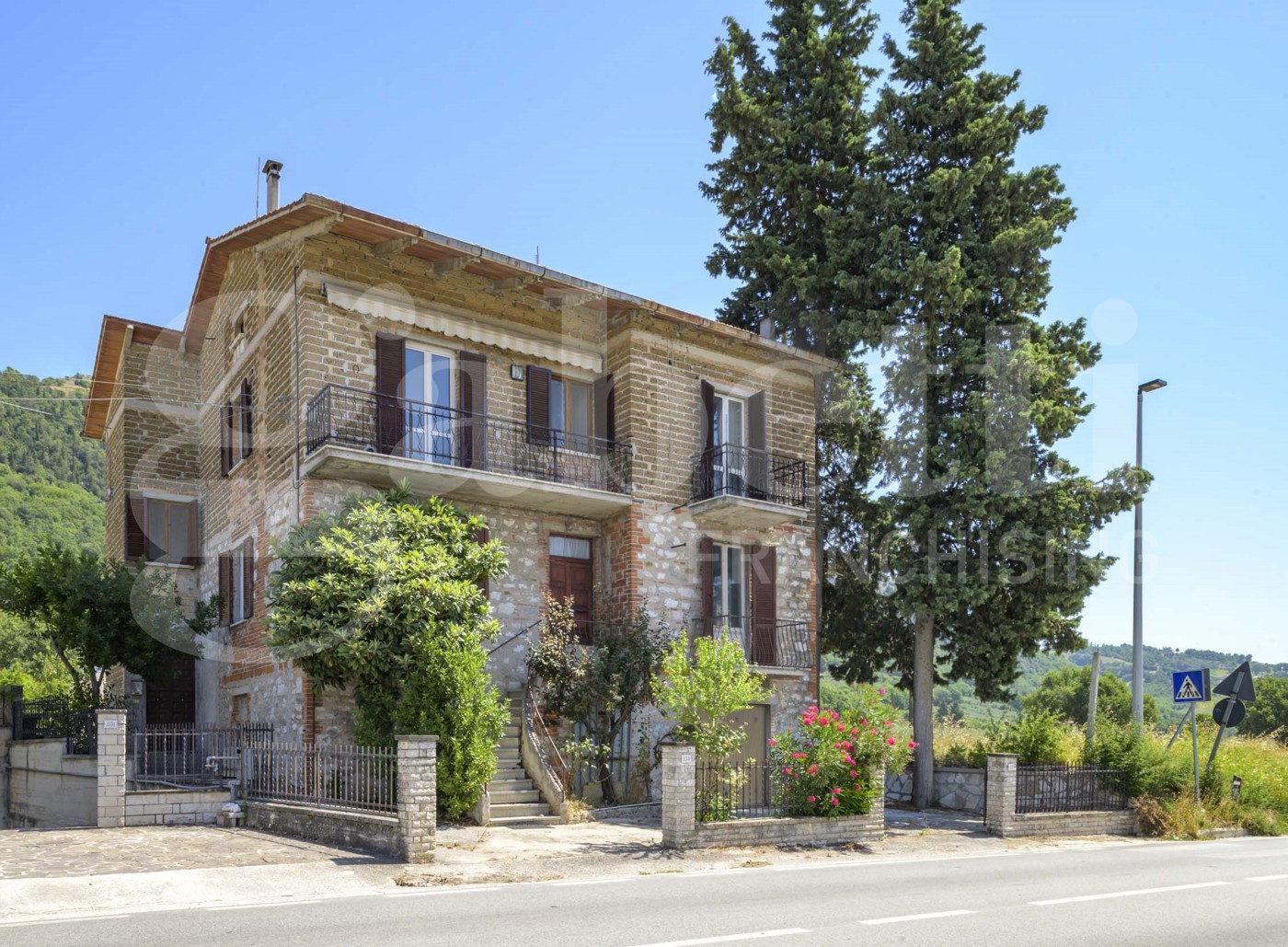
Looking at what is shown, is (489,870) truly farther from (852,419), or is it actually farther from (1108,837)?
(852,419)

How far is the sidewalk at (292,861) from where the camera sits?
10.7m

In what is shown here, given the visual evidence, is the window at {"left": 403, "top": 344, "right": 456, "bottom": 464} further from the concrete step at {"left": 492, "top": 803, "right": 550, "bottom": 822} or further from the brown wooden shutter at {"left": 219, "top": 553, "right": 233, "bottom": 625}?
the concrete step at {"left": 492, "top": 803, "right": 550, "bottom": 822}

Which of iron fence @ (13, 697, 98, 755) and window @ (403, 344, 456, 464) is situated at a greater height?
window @ (403, 344, 456, 464)

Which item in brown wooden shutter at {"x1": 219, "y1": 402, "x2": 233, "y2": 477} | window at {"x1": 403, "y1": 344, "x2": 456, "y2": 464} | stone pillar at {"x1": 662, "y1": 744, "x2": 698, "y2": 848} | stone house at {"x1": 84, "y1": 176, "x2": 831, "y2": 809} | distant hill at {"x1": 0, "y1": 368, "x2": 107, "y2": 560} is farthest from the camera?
distant hill at {"x1": 0, "y1": 368, "x2": 107, "y2": 560}

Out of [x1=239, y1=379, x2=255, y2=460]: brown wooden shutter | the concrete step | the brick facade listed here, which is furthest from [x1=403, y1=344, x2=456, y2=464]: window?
the concrete step

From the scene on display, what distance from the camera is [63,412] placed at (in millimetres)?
66062

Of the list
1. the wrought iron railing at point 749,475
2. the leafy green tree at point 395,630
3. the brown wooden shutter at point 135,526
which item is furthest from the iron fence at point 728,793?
the brown wooden shutter at point 135,526

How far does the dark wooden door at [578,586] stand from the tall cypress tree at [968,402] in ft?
19.8

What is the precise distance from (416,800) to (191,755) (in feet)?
21.2

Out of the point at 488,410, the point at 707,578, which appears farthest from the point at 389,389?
the point at 707,578

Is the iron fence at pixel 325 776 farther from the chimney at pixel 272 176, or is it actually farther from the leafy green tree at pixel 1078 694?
the leafy green tree at pixel 1078 694

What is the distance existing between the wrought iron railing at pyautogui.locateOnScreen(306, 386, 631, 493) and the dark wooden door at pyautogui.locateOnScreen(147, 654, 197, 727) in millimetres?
7816

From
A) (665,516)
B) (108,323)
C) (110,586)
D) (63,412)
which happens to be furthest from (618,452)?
(63,412)

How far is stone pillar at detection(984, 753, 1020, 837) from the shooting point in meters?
18.2
